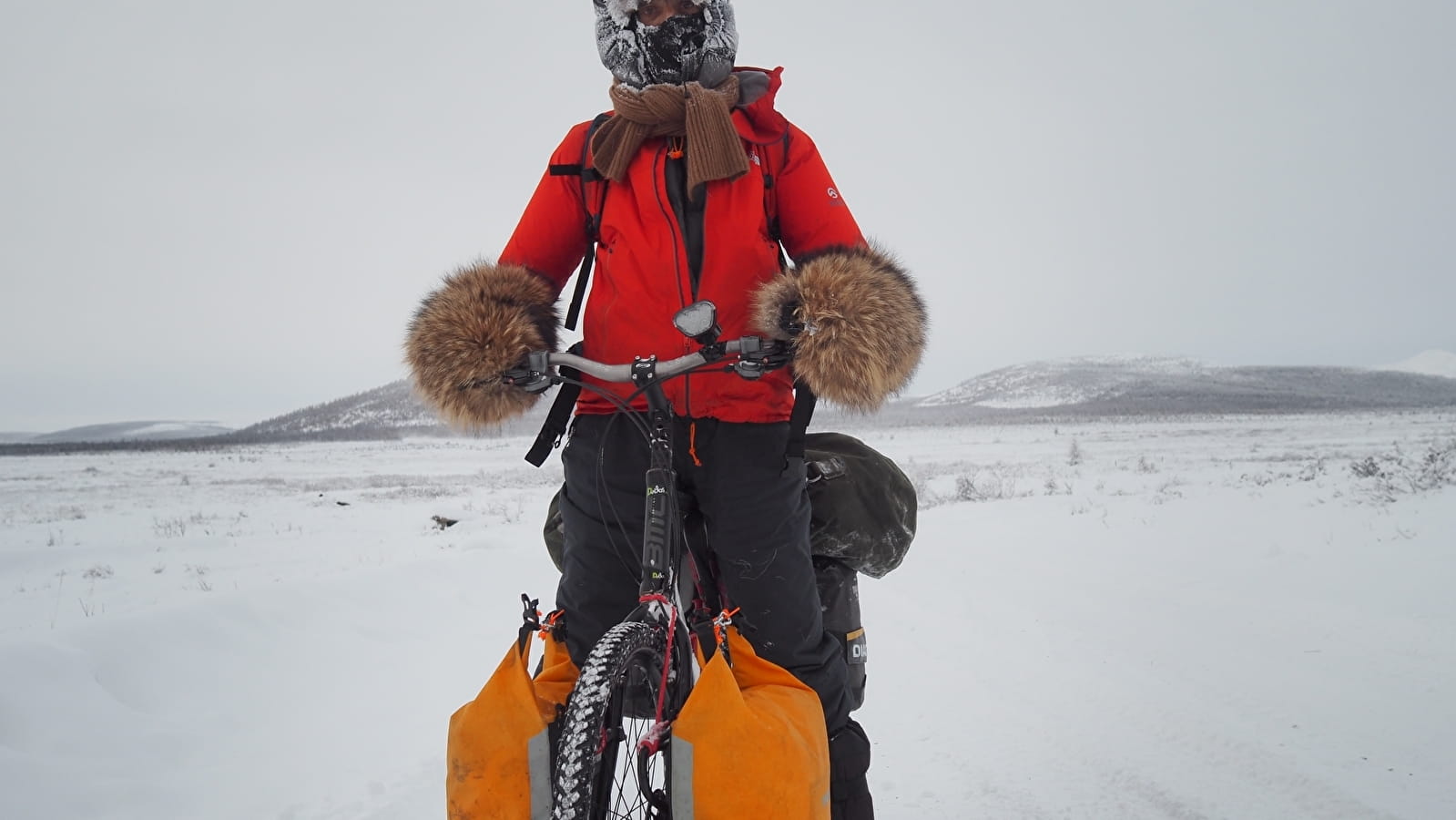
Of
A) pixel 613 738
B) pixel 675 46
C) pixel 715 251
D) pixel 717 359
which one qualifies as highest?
pixel 675 46

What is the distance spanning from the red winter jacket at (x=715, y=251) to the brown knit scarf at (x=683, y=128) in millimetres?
62

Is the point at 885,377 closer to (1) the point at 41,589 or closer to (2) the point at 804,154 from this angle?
(2) the point at 804,154

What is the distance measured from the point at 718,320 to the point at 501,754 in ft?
4.36

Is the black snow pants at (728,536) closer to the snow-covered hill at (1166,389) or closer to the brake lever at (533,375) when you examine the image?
the brake lever at (533,375)

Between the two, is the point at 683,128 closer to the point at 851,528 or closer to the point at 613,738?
the point at 851,528

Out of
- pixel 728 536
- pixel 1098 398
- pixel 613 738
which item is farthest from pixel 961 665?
pixel 1098 398

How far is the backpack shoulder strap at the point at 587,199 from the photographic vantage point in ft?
7.46

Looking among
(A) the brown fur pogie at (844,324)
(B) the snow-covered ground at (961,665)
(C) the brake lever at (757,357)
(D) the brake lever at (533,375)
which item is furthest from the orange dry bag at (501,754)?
(B) the snow-covered ground at (961,665)

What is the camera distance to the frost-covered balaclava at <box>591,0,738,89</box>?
2.26 metres

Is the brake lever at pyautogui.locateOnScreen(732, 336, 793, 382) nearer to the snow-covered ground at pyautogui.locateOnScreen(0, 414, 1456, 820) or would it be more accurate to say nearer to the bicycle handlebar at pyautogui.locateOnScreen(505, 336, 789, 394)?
the bicycle handlebar at pyautogui.locateOnScreen(505, 336, 789, 394)

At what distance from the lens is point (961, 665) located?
4211mm

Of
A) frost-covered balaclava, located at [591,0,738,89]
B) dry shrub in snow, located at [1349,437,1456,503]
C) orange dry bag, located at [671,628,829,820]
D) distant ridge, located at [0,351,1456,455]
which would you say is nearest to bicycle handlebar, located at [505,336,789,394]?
A: orange dry bag, located at [671,628,829,820]

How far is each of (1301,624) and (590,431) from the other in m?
4.83

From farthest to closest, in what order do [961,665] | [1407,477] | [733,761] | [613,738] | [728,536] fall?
1. [1407,477]
2. [961,665]
3. [728,536]
4. [613,738]
5. [733,761]
